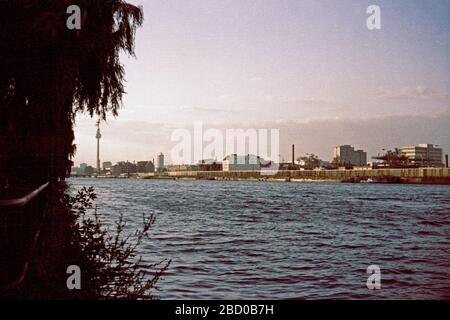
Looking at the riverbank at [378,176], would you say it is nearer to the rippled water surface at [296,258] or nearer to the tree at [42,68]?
the rippled water surface at [296,258]

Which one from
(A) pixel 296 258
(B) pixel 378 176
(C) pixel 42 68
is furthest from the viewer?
(B) pixel 378 176

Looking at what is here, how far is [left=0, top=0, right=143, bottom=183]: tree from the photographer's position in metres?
5.64

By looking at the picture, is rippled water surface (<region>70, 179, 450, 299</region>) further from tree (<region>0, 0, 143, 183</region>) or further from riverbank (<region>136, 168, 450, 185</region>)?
riverbank (<region>136, 168, 450, 185</region>)

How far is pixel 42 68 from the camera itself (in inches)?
249

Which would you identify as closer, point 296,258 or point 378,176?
point 296,258

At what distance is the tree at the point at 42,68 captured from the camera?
18.5ft

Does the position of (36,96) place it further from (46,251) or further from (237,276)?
(237,276)

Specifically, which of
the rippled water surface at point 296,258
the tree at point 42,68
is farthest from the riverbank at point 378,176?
the tree at point 42,68

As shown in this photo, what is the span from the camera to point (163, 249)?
1647cm

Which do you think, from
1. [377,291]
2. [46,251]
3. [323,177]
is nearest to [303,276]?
[377,291]

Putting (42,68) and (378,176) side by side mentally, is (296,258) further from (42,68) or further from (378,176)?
(378,176)

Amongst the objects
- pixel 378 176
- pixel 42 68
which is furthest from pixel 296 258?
pixel 378 176

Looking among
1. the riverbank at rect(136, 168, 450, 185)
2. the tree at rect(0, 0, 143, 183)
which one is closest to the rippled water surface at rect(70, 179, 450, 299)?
the tree at rect(0, 0, 143, 183)
